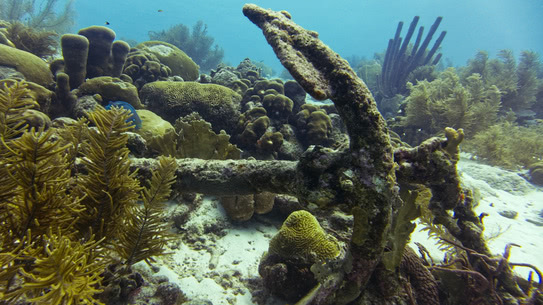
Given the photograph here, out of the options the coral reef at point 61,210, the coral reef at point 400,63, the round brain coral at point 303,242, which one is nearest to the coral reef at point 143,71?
the coral reef at point 61,210

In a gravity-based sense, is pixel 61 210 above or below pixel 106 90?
below

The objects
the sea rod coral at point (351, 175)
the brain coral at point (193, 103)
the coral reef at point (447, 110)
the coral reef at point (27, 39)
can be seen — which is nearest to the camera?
the sea rod coral at point (351, 175)

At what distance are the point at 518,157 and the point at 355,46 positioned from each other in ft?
554

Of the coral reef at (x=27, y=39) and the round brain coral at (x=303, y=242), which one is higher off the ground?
the coral reef at (x=27, y=39)

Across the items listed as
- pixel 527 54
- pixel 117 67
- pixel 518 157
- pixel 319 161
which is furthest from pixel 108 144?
pixel 527 54

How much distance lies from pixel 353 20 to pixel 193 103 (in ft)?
685

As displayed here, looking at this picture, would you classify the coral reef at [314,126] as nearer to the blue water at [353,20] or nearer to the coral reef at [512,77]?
the coral reef at [512,77]

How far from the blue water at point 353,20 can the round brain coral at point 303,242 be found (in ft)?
289

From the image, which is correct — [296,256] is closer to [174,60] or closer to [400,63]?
[174,60]

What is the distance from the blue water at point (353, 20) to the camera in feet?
351

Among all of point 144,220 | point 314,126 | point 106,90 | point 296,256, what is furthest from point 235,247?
point 106,90

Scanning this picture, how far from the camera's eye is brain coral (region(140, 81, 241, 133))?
6.29 metres

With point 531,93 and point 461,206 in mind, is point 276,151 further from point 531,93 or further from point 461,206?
point 531,93

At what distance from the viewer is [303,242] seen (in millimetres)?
2812
